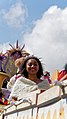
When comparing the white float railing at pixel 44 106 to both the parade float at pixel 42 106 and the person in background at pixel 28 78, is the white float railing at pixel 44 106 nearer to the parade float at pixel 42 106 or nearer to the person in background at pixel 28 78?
the parade float at pixel 42 106

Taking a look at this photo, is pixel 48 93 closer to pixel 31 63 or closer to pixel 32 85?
pixel 32 85

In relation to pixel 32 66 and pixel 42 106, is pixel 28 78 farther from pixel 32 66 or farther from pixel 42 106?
pixel 42 106

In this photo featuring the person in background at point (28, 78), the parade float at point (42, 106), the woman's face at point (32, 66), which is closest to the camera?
the parade float at point (42, 106)

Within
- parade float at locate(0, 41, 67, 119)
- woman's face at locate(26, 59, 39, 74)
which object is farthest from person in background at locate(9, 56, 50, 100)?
parade float at locate(0, 41, 67, 119)

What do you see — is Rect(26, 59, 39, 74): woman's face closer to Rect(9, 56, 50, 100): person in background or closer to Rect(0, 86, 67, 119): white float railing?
Rect(9, 56, 50, 100): person in background

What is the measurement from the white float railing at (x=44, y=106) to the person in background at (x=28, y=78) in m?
0.22

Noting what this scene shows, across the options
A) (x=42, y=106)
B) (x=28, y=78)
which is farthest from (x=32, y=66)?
(x=42, y=106)

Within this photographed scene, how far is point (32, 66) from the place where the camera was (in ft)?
13.3

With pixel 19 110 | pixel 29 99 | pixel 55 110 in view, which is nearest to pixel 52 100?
pixel 55 110

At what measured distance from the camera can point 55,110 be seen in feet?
7.84

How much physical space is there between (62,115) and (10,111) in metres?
1.89

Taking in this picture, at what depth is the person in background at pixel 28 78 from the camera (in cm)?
383

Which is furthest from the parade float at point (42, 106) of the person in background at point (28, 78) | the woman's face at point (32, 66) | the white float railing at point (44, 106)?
the woman's face at point (32, 66)

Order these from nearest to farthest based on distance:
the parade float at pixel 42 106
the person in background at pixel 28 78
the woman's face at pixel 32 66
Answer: the parade float at pixel 42 106
the person in background at pixel 28 78
the woman's face at pixel 32 66
